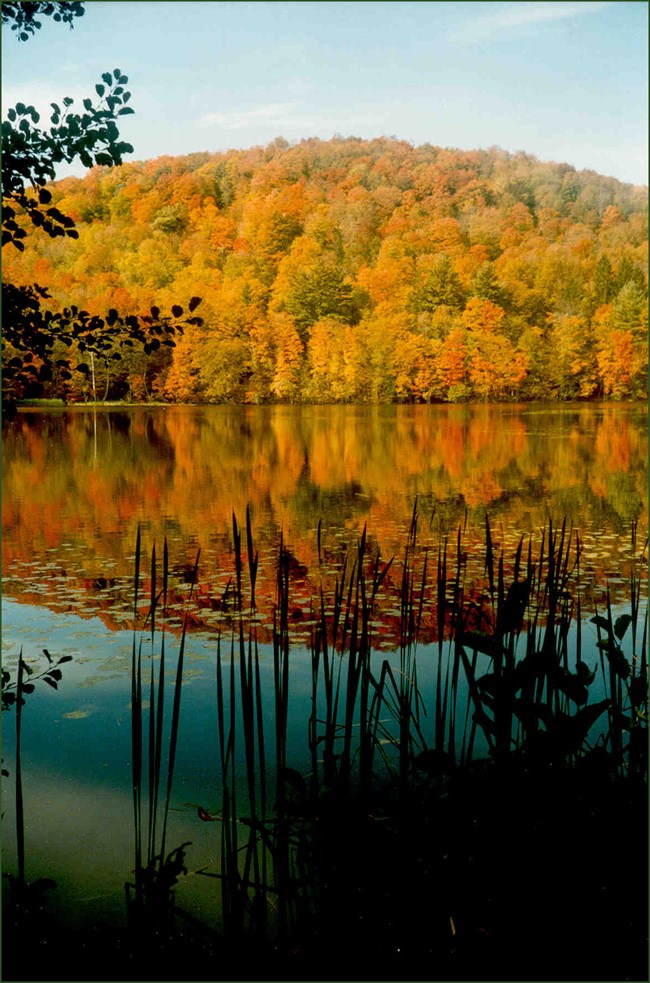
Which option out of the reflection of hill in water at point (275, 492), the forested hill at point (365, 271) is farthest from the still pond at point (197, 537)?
the forested hill at point (365, 271)

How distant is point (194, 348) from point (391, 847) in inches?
542

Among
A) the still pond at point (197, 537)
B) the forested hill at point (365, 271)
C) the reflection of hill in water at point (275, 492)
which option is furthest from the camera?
the forested hill at point (365, 271)

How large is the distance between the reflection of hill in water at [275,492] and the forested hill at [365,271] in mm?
1423

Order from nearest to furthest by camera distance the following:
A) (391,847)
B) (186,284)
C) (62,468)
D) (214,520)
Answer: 1. (391,847)
2. (214,520)
3. (62,468)
4. (186,284)

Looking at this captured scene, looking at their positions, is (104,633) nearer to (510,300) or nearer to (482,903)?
(482,903)

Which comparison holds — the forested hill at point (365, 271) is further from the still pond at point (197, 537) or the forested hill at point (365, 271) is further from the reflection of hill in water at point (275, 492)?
the still pond at point (197, 537)

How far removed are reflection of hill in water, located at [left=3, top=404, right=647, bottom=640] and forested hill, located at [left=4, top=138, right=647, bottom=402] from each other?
1.42 m

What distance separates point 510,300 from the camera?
21.9 metres

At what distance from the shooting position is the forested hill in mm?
11992

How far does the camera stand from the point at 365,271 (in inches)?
838

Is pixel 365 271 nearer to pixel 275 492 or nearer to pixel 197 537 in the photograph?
pixel 275 492

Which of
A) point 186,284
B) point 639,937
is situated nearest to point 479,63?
point 639,937

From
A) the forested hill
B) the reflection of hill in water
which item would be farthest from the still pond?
the forested hill

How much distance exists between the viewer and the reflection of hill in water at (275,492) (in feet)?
14.8
